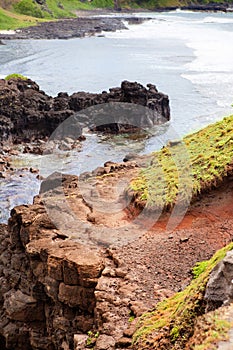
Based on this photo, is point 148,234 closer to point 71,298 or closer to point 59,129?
point 71,298

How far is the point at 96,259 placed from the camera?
10.2 metres

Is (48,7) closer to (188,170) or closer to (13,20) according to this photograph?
(13,20)

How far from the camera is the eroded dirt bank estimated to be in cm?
941

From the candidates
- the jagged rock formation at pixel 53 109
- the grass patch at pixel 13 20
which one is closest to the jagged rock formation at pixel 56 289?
the jagged rock formation at pixel 53 109

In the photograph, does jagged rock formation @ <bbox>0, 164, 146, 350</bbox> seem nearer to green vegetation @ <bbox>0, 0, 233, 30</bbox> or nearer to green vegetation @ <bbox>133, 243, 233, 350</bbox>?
green vegetation @ <bbox>133, 243, 233, 350</bbox>

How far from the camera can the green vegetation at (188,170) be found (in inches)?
456

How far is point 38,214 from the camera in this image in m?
12.6

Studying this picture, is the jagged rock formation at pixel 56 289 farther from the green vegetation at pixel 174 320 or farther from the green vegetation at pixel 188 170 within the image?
the green vegetation at pixel 188 170

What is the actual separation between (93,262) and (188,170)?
324cm

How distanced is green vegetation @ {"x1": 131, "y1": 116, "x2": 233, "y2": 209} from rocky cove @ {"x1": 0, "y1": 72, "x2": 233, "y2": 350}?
18 cm

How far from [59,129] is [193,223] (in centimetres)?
2302

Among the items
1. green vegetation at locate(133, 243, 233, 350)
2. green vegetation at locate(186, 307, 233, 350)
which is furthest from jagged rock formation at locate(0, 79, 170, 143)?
green vegetation at locate(186, 307, 233, 350)

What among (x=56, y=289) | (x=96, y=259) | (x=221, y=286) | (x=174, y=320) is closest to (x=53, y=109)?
(x=56, y=289)

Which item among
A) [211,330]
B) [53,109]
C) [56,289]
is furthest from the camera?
[53,109]
